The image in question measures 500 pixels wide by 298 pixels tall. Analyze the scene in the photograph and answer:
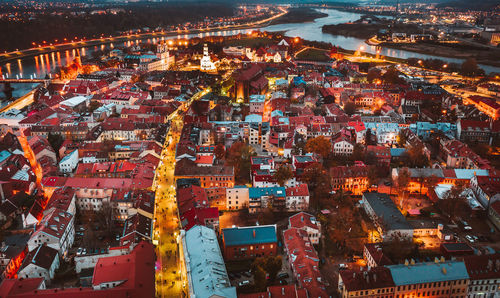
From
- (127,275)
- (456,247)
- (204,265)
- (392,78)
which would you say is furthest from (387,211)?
(392,78)

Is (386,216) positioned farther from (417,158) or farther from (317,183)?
(417,158)

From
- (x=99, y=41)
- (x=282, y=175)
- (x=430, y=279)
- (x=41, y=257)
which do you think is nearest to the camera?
(x=430, y=279)

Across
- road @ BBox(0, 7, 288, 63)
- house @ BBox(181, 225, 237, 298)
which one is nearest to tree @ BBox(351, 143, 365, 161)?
house @ BBox(181, 225, 237, 298)

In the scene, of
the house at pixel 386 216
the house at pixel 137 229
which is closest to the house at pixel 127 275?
the house at pixel 137 229

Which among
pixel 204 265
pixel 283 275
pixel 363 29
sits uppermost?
pixel 363 29

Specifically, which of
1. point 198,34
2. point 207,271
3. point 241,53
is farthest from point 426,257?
point 198,34

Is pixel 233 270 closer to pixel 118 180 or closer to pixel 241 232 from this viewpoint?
pixel 241 232
